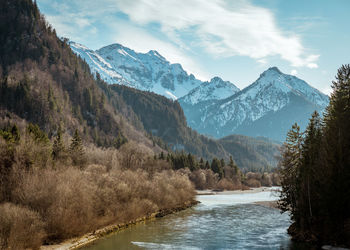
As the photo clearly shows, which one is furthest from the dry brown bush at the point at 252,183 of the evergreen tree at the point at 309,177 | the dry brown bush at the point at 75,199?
the evergreen tree at the point at 309,177

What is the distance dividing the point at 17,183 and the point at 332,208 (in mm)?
34717

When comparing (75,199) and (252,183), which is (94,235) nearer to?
(75,199)

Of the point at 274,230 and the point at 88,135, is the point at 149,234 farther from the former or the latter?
the point at 88,135

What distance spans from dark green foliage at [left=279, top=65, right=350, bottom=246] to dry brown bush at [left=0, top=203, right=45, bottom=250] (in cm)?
2931

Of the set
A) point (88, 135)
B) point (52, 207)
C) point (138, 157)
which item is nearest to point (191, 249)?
point (52, 207)

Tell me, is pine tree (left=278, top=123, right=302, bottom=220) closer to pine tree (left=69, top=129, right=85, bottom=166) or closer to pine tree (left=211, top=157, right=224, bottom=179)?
pine tree (left=69, top=129, right=85, bottom=166)

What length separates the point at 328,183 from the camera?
122 ft

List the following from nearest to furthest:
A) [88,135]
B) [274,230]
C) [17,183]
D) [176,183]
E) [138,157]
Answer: [17,183], [274,230], [176,183], [138,157], [88,135]

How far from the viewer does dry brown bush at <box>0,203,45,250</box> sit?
29.3 m

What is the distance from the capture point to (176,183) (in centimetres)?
8538

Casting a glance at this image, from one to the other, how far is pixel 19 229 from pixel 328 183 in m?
30.9

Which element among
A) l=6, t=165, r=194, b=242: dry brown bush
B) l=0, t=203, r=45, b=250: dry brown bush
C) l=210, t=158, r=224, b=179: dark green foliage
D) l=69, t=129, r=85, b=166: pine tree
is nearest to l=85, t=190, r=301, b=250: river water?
l=6, t=165, r=194, b=242: dry brown bush

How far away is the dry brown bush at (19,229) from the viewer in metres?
29.3

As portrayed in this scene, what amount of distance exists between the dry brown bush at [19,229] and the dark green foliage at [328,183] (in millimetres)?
29305
